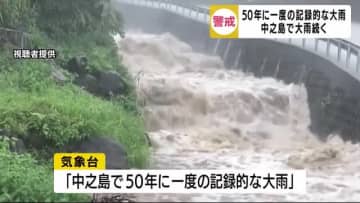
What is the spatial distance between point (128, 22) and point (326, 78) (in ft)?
68.7

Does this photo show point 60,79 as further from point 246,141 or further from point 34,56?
point 246,141

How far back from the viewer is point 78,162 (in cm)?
651

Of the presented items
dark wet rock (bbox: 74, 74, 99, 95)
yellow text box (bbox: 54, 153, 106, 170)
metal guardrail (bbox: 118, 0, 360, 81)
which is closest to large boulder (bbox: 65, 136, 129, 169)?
yellow text box (bbox: 54, 153, 106, 170)

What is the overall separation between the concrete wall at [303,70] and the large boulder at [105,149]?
211 inches

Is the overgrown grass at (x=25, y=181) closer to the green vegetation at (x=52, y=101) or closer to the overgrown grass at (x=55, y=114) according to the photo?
the green vegetation at (x=52, y=101)

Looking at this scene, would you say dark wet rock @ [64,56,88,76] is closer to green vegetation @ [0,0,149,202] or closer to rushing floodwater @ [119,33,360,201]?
green vegetation @ [0,0,149,202]

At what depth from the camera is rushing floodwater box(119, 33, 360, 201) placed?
29.2 ft

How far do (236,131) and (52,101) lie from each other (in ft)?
17.1

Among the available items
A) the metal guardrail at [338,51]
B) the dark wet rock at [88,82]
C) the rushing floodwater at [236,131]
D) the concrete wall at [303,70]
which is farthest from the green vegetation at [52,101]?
the metal guardrail at [338,51]

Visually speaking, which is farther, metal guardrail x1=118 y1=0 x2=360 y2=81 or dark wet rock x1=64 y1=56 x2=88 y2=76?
metal guardrail x1=118 y1=0 x2=360 y2=81

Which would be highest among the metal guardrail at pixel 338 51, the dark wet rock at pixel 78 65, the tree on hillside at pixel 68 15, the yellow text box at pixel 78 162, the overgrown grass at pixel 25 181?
the tree on hillside at pixel 68 15
